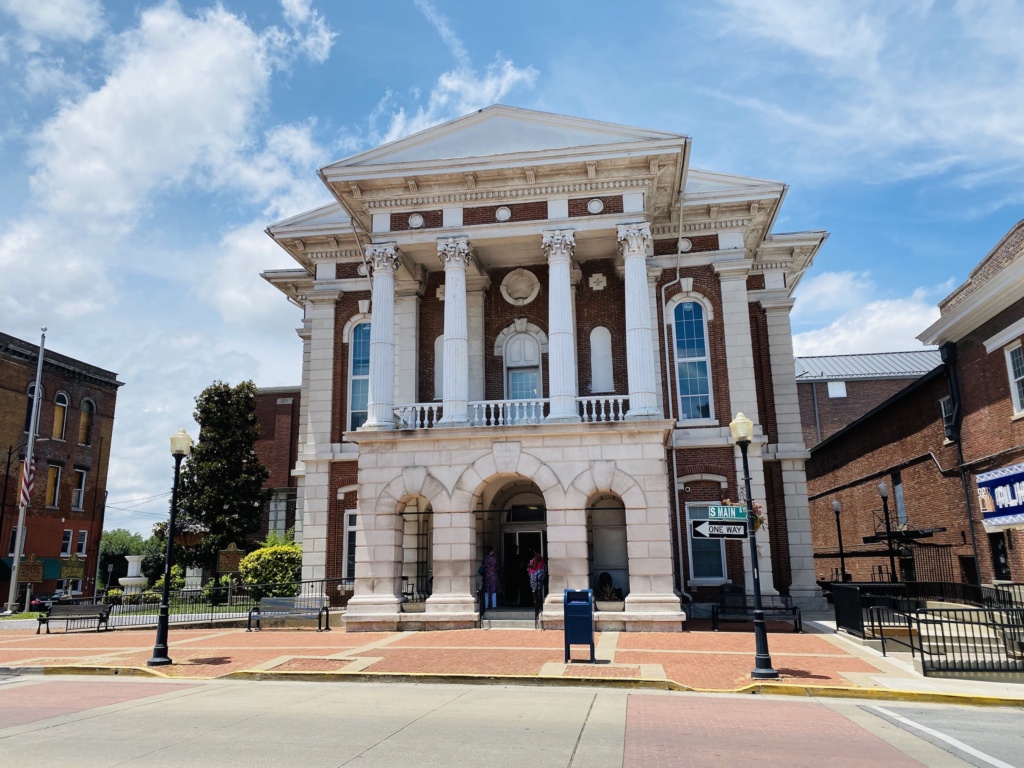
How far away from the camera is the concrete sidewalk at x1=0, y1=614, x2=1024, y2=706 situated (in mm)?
12312

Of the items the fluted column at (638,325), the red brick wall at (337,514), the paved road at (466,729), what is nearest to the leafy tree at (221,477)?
the red brick wall at (337,514)

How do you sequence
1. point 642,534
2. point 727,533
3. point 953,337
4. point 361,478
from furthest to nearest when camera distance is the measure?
point 953,337 → point 361,478 → point 642,534 → point 727,533

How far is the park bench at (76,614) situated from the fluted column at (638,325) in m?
16.0

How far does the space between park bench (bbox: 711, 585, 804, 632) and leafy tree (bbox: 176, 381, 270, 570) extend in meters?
22.5

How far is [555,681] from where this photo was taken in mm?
12594

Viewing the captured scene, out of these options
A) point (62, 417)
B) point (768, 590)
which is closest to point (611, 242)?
point (768, 590)

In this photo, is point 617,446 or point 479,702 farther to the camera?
point 617,446

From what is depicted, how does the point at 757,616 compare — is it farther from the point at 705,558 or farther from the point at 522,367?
the point at 522,367

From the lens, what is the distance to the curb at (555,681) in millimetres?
11578

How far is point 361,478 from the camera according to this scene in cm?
2175

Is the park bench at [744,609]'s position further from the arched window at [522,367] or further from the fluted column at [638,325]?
the arched window at [522,367]

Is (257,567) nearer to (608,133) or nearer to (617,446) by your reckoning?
(617,446)

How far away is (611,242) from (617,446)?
284 inches

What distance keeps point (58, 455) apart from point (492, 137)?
31.0 m
